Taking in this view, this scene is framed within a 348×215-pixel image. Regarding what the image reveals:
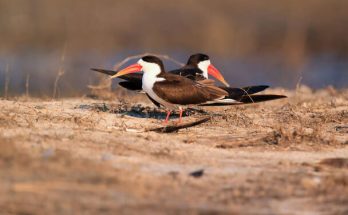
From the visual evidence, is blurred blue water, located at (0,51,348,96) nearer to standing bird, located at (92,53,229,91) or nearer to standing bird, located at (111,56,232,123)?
standing bird, located at (92,53,229,91)

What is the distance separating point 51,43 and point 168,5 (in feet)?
14.0

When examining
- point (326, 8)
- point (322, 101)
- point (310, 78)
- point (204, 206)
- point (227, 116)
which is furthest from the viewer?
point (326, 8)

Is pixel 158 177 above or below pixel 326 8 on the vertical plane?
below

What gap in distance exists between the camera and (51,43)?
69.5 feet

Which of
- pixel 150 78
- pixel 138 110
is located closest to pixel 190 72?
pixel 138 110

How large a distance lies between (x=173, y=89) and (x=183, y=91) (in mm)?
110

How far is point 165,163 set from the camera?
686cm

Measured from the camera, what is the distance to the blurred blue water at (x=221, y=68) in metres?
17.5

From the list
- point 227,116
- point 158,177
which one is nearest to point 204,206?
point 158,177

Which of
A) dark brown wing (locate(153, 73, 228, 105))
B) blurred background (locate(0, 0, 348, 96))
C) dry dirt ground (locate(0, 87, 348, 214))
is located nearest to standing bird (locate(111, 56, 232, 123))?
dark brown wing (locate(153, 73, 228, 105))

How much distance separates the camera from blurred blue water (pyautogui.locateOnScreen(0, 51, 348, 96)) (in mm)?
17531

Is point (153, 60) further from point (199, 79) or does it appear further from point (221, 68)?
point (221, 68)

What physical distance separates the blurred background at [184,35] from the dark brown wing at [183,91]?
8.98 meters

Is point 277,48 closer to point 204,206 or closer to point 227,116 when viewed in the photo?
point 227,116
